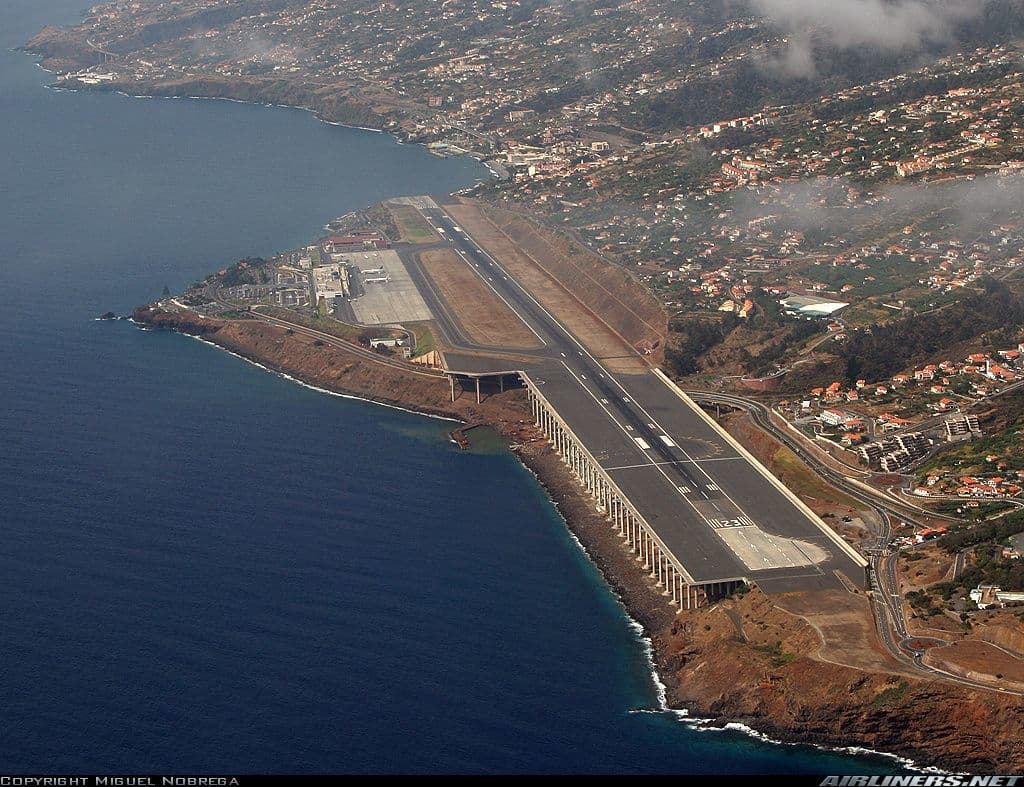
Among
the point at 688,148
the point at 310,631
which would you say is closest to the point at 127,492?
the point at 310,631

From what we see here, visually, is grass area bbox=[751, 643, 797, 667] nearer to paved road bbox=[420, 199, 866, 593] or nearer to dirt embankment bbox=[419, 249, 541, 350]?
paved road bbox=[420, 199, 866, 593]

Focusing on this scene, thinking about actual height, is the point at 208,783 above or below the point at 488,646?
above

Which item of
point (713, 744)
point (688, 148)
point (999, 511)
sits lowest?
point (713, 744)

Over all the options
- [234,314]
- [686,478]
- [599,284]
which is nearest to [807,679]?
[686,478]

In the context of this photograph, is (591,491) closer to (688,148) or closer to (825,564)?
(825,564)

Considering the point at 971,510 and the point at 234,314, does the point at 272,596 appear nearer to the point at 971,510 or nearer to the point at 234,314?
the point at 971,510
